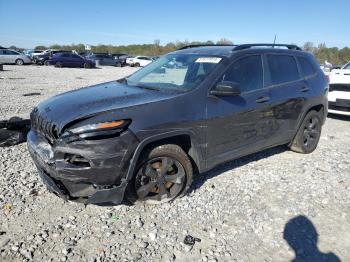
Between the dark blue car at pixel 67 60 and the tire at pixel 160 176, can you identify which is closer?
the tire at pixel 160 176

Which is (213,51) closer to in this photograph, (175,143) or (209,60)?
(209,60)

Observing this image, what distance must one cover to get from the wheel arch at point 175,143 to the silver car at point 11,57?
3010cm

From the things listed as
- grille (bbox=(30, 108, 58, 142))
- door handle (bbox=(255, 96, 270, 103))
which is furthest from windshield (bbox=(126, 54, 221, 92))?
grille (bbox=(30, 108, 58, 142))

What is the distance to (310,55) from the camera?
602 cm

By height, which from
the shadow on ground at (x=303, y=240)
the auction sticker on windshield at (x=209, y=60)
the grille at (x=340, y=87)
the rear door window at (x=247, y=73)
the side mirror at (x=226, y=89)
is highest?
the auction sticker on windshield at (x=209, y=60)

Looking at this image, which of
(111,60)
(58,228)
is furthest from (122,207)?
(111,60)

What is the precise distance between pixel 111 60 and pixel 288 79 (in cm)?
3618

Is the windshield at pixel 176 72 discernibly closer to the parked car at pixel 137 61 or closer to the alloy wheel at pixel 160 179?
the alloy wheel at pixel 160 179

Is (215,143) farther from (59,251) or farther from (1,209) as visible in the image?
(1,209)

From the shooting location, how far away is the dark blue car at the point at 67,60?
99.9ft

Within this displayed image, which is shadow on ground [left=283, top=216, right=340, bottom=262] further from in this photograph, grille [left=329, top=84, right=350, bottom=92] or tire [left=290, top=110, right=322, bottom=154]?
grille [left=329, top=84, right=350, bottom=92]

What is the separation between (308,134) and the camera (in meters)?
5.96

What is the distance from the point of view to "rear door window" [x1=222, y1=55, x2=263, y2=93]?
4379 mm

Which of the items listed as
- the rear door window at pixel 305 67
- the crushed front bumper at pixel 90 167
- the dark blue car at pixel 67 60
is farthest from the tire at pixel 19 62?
the crushed front bumper at pixel 90 167
